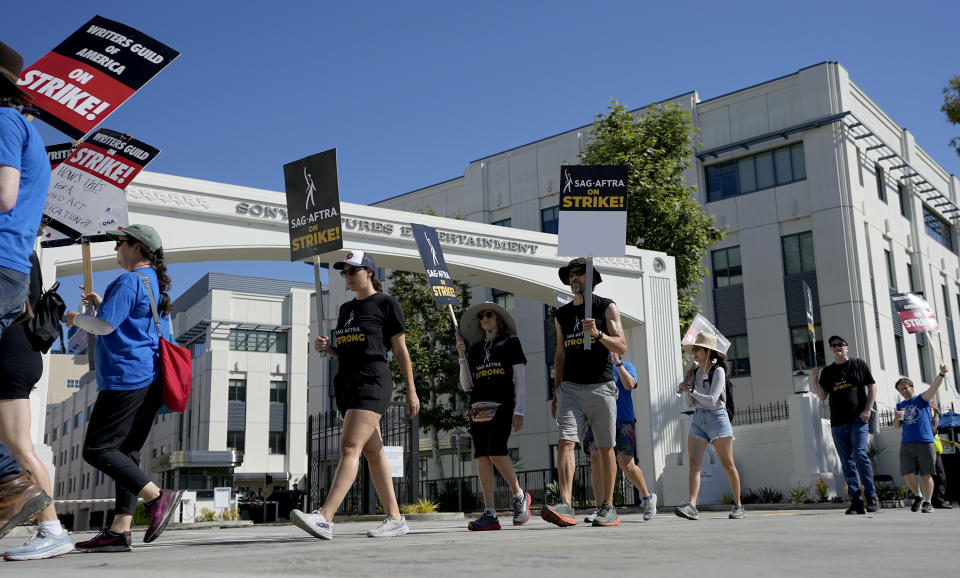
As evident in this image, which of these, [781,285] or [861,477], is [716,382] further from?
[781,285]

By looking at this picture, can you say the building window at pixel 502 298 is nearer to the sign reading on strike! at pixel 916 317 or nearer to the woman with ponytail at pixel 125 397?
the sign reading on strike! at pixel 916 317

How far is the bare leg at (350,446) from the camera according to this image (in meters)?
5.59

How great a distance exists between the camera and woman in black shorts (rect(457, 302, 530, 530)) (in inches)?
306

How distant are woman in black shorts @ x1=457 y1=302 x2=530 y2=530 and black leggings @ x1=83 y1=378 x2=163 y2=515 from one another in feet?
10.5

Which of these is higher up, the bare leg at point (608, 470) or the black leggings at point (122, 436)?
the black leggings at point (122, 436)

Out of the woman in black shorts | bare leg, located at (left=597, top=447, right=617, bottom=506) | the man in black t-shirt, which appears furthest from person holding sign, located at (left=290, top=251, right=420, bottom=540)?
the man in black t-shirt

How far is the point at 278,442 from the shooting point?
1938 inches

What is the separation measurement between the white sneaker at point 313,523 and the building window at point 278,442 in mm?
45092

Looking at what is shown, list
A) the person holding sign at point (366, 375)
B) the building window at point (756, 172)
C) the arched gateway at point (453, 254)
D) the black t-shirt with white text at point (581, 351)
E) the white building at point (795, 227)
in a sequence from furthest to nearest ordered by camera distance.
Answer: the building window at point (756, 172) < the white building at point (795, 227) < the arched gateway at point (453, 254) < the black t-shirt with white text at point (581, 351) < the person holding sign at point (366, 375)

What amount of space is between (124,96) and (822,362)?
24564 millimetres

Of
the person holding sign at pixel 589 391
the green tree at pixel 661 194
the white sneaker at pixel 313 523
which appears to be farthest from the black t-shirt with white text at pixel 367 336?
the green tree at pixel 661 194

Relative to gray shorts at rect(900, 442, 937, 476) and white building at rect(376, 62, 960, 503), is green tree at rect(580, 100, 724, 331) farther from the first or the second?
gray shorts at rect(900, 442, 937, 476)

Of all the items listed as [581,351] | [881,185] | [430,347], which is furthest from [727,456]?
[881,185]

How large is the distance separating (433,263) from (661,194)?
11238 millimetres
